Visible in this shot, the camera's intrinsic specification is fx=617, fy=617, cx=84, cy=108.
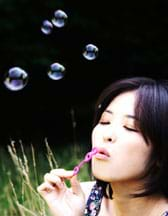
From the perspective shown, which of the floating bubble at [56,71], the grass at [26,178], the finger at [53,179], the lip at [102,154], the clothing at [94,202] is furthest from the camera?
the floating bubble at [56,71]

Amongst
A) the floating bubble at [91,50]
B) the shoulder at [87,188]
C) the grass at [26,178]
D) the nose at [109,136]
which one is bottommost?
the grass at [26,178]

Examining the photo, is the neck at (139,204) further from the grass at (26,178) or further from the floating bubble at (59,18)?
the floating bubble at (59,18)

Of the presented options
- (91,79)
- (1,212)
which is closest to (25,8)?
(91,79)

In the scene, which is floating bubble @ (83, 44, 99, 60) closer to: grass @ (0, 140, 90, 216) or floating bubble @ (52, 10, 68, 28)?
floating bubble @ (52, 10, 68, 28)

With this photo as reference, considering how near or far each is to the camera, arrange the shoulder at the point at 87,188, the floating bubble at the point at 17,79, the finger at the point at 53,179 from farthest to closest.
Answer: the floating bubble at the point at 17,79 < the shoulder at the point at 87,188 < the finger at the point at 53,179

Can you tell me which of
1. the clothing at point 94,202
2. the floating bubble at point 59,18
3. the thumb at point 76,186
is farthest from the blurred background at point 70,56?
the thumb at point 76,186

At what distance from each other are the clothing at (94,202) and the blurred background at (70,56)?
3.12 m

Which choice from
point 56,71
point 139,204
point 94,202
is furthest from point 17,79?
point 139,204

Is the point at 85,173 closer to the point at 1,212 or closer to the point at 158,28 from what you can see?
the point at 1,212

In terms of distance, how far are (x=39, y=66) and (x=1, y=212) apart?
2619 millimetres

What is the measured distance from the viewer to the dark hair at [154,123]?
2.11 meters

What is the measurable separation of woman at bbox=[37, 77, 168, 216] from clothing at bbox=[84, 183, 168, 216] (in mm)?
114

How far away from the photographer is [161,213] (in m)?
2.25

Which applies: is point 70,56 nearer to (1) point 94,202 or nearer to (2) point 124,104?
(1) point 94,202
